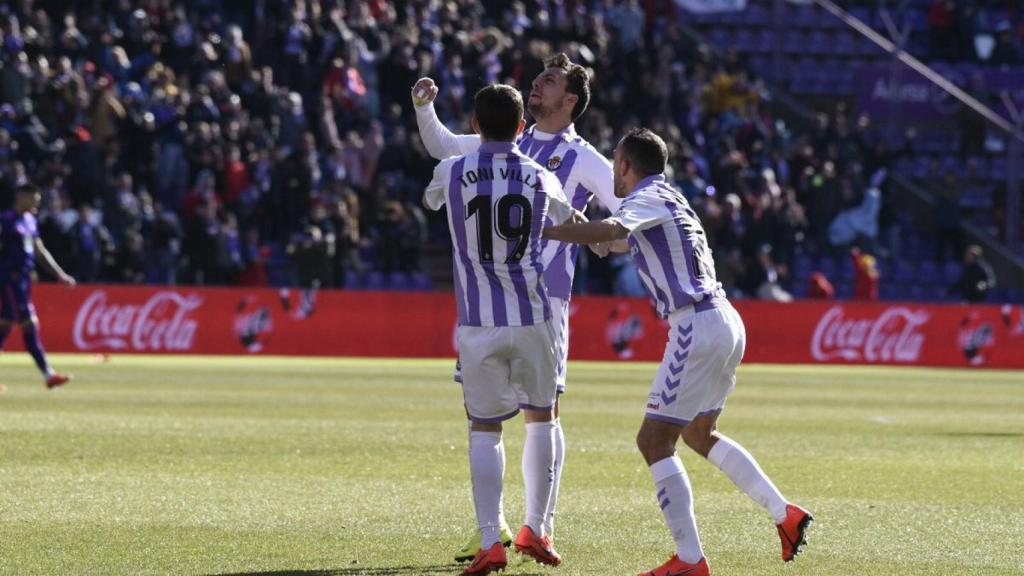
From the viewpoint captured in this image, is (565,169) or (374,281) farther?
(374,281)

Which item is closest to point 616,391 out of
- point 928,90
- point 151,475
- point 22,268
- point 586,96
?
point 22,268

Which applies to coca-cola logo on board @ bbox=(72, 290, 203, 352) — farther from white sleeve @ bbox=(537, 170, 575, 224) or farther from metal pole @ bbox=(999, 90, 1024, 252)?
white sleeve @ bbox=(537, 170, 575, 224)

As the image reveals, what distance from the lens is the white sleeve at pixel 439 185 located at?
26.4 ft

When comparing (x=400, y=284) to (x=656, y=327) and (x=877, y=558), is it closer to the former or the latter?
(x=656, y=327)

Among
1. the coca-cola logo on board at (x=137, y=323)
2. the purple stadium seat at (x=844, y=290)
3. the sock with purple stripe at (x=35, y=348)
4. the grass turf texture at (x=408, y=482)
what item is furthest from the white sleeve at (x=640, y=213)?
the purple stadium seat at (x=844, y=290)

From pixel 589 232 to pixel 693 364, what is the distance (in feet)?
2.72

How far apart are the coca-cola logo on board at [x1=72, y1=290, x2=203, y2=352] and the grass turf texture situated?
5.77 meters

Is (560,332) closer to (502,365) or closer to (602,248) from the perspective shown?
(602,248)

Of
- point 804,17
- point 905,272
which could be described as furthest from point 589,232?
point 804,17

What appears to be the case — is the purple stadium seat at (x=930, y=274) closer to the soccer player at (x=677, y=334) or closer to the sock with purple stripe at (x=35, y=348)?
the sock with purple stripe at (x=35, y=348)

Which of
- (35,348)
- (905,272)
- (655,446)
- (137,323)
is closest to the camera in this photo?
(655,446)

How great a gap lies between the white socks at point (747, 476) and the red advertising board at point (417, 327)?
66.8 ft

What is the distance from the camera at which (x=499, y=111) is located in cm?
802

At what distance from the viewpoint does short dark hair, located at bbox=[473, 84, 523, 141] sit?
8.02m
